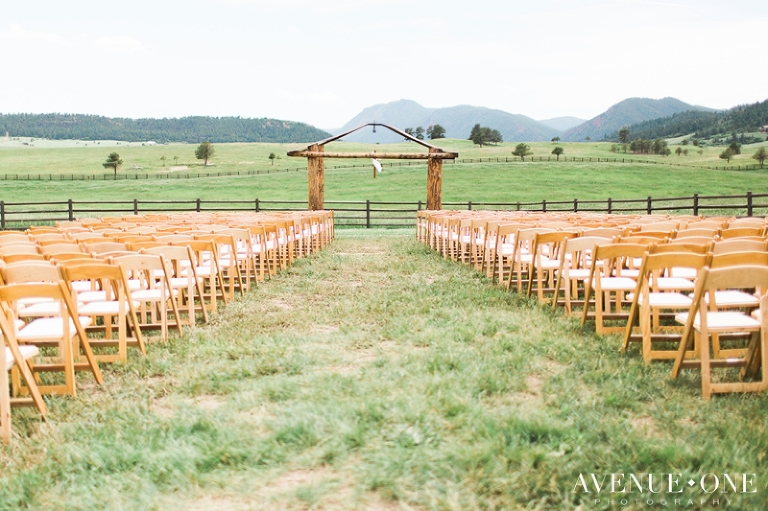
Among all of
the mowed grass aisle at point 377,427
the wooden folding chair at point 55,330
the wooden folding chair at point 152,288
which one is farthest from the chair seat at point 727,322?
the wooden folding chair at point 152,288

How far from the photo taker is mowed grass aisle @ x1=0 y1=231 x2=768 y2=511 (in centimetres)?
313

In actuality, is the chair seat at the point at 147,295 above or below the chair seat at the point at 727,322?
below

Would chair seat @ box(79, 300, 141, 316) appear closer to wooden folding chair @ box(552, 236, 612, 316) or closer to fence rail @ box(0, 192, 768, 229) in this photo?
wooden folding chair @ box(552, 236, 612, 316)

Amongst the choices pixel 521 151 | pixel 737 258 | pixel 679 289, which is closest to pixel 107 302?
pixel 737 258

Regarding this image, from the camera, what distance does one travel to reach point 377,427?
152 inches

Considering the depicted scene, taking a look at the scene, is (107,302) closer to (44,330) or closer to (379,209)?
(44,330)

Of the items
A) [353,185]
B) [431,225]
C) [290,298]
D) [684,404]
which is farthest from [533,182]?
[684,404]

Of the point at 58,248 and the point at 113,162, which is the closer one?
the point at 58,248

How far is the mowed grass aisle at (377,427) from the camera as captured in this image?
10.3 ft

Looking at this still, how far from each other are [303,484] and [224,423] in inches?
39.5

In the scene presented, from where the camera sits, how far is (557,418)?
3.96m

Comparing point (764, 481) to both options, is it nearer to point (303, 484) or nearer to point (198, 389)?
point (303, 484)

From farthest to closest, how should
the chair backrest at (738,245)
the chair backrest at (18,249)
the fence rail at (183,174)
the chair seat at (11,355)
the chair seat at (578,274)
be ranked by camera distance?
1. the fence rail at (183,174)
2. the chair seat at (578,274)
3. the chair backrest at (18,249)
4. the chair backrest at (738,245)
5. the chair seat at (11,355)

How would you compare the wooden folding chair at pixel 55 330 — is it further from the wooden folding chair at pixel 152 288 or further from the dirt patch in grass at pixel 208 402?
the dirt patch in grass at pixel 208 402
